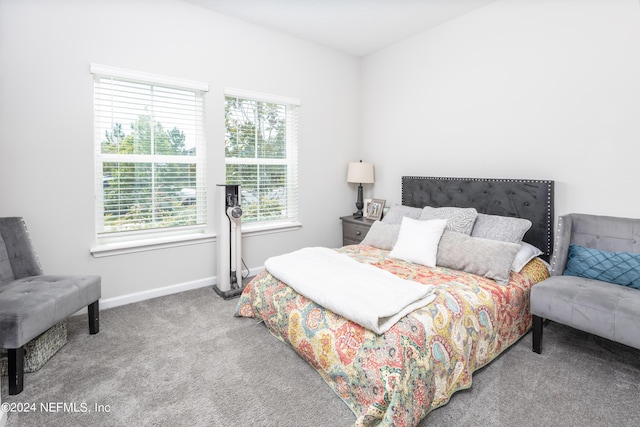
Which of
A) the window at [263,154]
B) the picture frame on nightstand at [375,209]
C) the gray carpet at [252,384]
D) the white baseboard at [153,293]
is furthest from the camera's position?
the picture frame on nightstand at [375,209]

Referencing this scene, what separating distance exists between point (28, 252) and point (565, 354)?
3.78 metres

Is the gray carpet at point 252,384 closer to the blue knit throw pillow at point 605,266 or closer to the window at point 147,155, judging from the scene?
the blue knit throw pillow at point 605,266

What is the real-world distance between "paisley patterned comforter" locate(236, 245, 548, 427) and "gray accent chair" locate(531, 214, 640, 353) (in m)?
0.17

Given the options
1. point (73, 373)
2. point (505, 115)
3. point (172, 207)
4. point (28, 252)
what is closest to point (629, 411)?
point (505, 115)

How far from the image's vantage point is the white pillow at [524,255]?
2451 mm

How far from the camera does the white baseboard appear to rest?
2.86 m

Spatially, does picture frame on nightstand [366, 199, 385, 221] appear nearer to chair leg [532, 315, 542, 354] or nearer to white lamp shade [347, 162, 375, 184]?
white lamp shade [347, 162, 375, 184]

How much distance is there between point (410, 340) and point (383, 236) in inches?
62.2

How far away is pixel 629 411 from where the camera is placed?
5.42 feet

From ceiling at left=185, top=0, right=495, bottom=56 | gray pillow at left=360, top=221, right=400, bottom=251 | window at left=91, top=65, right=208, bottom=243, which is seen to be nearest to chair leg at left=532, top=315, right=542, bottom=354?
gray pillow at left=360, top=221, right=400, bottom=251

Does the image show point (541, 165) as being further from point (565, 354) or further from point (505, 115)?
point (565, 354)

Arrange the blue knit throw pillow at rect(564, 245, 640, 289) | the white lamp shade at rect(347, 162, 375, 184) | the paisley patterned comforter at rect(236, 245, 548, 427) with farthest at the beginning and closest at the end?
the white lamp shade at rect(347, 162, 375, 184) → the blue knit throw pillow at rect(564, 245, 640, 289) → the paisley patterned comforter at rect(236, 245, 548, 427)

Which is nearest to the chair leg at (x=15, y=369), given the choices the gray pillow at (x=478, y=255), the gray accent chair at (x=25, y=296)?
the gray accent chair at (x=25, y=296)

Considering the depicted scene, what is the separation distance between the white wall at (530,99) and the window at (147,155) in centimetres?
235
